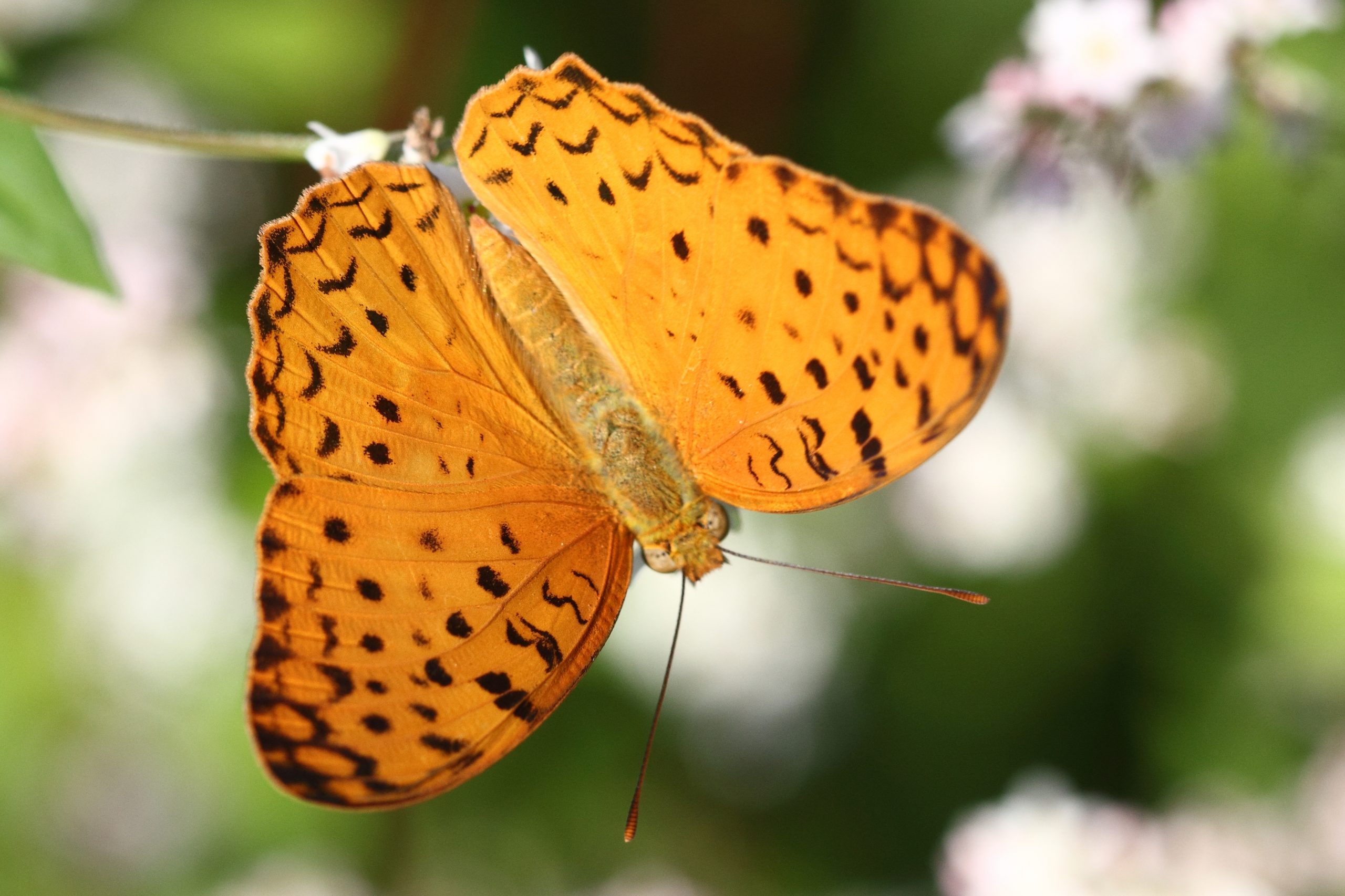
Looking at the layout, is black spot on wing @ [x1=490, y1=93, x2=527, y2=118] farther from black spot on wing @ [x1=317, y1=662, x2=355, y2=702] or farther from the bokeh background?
the bokeh background

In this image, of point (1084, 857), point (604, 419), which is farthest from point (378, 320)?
point (1084, 857)

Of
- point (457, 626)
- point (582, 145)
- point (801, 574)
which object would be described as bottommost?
point (457, 626)

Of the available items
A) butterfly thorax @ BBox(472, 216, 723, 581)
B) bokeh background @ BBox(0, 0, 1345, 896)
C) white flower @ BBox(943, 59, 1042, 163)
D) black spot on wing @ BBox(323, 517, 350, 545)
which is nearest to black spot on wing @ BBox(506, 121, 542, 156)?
butterfly thorax @ BBox(472, 216, 723, 581)

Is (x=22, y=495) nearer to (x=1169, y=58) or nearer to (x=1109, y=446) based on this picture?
(x=1169, y=58)

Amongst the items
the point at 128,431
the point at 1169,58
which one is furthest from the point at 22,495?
the point at 1169,58

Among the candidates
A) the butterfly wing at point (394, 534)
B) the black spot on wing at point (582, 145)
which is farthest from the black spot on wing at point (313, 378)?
the black spot on wing at point (582, 145)

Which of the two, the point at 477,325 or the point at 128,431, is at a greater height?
the point at 128,431

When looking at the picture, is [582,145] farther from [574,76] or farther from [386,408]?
[386,408]

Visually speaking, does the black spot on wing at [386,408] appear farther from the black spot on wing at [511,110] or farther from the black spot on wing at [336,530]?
the black spot on wing at [511,110]
